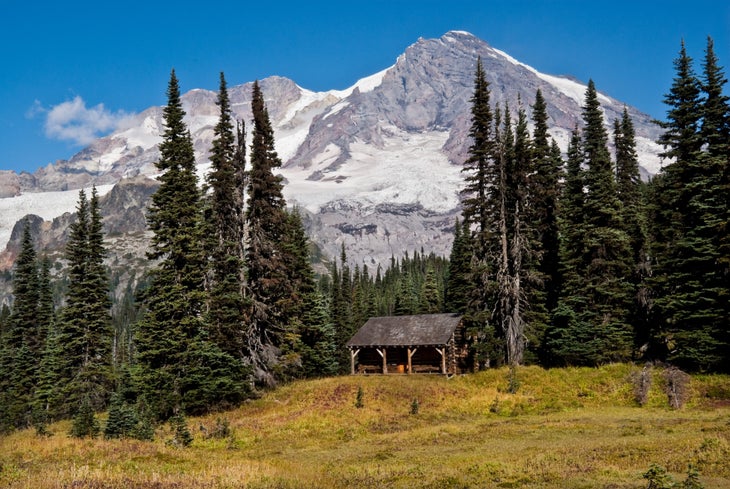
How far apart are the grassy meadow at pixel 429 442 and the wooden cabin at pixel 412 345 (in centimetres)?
320

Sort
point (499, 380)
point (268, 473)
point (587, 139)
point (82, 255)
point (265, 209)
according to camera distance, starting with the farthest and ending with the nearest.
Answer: point (587, 139), point (82, 255), point (265, 209), point (499, 380), point (268, 473)

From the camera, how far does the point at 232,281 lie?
39.0 meters

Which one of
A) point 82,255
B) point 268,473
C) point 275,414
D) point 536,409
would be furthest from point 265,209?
point 268,473

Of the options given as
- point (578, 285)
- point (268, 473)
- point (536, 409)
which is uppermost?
point (578, 285)

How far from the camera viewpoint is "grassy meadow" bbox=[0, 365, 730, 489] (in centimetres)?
1491

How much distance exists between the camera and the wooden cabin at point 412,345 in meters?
44.9

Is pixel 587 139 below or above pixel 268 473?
above

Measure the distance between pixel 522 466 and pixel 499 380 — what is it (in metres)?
20.8

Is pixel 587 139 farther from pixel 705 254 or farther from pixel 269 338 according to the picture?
pixel 269 338

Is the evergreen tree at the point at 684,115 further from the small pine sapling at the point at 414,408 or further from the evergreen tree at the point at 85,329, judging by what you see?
the evergreen tree at the point at 85,329

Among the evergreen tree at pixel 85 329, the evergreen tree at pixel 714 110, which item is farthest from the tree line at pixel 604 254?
the evergreen tree at pixel 85 329

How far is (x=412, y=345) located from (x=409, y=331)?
1.87m

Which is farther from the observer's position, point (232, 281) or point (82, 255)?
point (82, 255)

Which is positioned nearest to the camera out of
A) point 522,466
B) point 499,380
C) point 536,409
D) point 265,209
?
point 522,466
